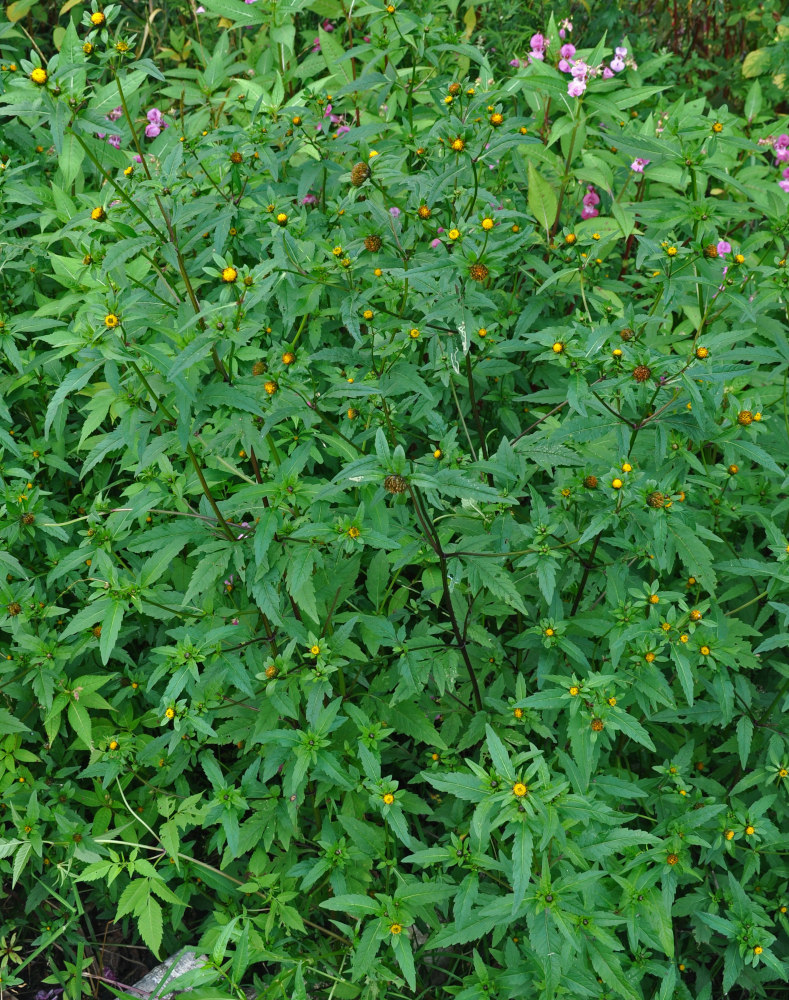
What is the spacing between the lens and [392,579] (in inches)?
117

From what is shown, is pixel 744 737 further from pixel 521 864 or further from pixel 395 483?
pixel 395 483

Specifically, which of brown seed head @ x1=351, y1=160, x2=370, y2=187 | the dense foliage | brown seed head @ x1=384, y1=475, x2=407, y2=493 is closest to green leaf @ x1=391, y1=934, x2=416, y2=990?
the dense foliage

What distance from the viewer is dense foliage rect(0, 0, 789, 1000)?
7.64 ft

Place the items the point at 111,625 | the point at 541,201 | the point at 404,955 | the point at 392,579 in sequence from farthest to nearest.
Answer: the point at 541,201
the point at 392,579
the point at 111,625
the point at 404,955

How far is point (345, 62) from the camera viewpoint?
4.19 m

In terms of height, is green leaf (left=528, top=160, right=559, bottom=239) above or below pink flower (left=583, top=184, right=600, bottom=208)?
above

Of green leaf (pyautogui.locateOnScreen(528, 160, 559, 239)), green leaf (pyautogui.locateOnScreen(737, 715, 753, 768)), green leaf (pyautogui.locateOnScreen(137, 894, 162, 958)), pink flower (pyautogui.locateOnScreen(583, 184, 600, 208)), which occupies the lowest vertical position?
green leaf (pyautogui.locateOnScreen(137, 894, 162, 958))

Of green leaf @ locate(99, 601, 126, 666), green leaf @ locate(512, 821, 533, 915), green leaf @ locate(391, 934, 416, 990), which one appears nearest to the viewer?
green leaf @ locate(512, 821, 533, 915)

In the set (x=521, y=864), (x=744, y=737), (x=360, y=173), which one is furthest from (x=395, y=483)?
(x=744, y=737)

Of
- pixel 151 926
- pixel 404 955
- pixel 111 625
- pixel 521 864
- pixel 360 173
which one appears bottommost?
pixel 151 926

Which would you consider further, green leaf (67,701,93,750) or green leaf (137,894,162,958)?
green leaf (67,701,93,750)

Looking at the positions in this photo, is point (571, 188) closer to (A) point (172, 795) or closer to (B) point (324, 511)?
(B) point (324, 511)

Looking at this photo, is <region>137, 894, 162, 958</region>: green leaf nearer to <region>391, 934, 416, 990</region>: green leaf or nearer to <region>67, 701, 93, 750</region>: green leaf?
<region>67, 701, 93, 750</region>: green leaf

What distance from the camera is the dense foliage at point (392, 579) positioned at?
2328mm
